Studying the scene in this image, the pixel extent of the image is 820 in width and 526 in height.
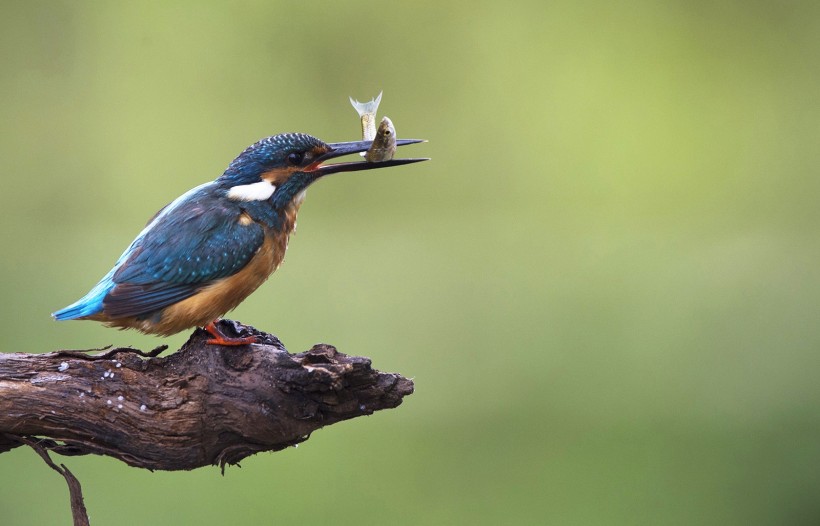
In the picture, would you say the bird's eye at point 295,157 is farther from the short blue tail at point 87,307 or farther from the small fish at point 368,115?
the short blue tail at point 87,307

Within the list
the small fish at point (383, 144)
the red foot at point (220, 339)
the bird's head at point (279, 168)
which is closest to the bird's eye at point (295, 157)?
the bird's head at point (279, 168)

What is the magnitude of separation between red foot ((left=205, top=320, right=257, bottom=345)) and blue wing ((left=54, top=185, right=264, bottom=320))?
94 mm

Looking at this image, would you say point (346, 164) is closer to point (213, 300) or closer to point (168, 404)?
point (213, 300)

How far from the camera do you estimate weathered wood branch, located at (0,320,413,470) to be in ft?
5.21

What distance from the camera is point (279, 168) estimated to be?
74.9 inches

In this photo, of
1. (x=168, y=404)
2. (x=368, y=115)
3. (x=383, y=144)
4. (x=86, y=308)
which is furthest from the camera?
(x=368, y=115)

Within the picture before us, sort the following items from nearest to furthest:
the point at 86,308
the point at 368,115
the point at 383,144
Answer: the point at 86,308 → the point at 383,144 → the point at 368,115

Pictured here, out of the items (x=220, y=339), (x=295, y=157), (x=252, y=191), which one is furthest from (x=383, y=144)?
(x=220, y=339)

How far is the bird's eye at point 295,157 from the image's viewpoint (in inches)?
75.0

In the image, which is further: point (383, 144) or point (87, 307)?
point (383, 144)

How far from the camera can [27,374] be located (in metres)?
1.68

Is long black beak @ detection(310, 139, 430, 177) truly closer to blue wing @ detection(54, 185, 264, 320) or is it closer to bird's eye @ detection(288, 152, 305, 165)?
bird's eye @ detection(288, 152, 305, 165)

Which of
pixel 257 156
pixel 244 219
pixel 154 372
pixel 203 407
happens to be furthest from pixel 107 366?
pixel 257 156

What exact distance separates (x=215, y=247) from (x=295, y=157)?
0.91 feet
